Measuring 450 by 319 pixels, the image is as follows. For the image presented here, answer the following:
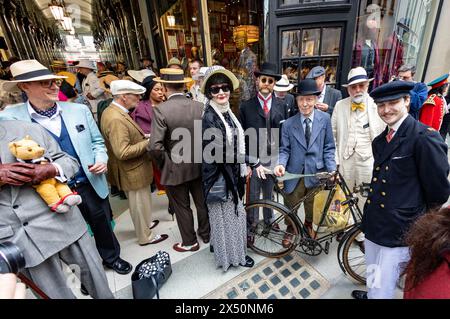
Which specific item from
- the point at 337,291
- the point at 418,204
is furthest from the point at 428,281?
the point at 337,291

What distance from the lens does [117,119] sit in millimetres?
2234

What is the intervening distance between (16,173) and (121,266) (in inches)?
65.3

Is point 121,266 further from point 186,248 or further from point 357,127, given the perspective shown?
point 357,127

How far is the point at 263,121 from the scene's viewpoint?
261 cm

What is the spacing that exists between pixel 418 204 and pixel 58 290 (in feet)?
8.57

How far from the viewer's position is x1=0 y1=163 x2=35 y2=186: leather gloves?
122 cm

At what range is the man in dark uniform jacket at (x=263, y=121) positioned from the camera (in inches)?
102

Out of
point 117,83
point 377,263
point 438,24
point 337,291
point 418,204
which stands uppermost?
point 438,24

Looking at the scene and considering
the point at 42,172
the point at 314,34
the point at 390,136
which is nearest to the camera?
the point at 42,172

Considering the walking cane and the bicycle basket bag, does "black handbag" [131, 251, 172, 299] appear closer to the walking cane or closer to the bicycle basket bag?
the walking cane

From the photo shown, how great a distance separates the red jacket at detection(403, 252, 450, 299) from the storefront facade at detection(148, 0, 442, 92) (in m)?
3.46

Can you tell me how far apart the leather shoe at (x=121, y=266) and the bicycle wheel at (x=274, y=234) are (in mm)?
1446

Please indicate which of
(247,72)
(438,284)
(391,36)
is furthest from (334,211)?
(391,36)
